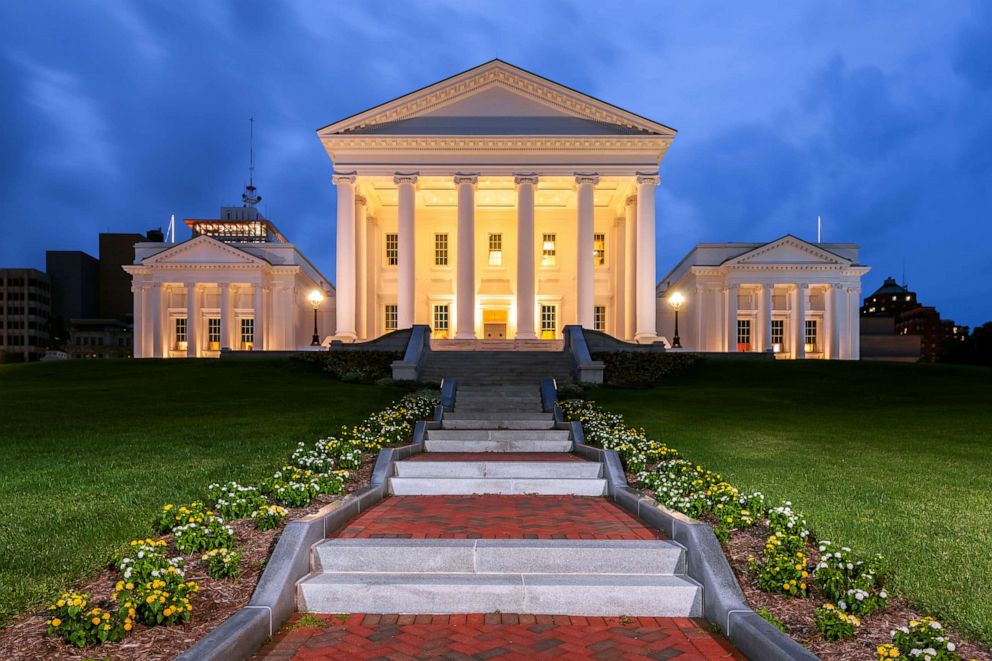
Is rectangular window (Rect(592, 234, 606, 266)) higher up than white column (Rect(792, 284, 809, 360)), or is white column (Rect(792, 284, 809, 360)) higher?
rectangular window (Rect(592, 234, 606, 266))

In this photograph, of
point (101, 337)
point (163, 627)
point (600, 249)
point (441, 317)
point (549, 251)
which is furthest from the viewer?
point (101, 337)

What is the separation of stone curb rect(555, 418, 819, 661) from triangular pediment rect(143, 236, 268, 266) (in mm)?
42835

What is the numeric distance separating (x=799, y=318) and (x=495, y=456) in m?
39.1

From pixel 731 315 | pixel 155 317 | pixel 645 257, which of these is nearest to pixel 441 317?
pixel 645 257

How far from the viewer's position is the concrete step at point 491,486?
9.94 metres

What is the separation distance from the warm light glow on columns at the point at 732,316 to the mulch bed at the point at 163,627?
4240 centimetres

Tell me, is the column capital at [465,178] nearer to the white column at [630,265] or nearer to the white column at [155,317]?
the white column at [630,265]

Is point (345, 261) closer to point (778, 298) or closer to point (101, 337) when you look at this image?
point (778, 298)

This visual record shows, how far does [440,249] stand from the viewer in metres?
43.0

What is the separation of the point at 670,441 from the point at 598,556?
6163mm

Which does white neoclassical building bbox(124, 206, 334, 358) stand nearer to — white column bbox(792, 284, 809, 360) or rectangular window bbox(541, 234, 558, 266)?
rectangular window bbox(541, 234, 558, 266)

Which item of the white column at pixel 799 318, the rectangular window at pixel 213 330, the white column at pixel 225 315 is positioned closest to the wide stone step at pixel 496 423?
the white column at pixel 799 318

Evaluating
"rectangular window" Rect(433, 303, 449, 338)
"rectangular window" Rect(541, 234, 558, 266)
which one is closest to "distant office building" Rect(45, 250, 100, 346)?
"rectangular window" Rect(433, 303, 449, 338)

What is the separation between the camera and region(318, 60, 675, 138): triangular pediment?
3609cm
